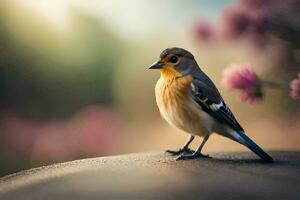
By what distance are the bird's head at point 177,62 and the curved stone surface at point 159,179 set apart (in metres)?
0.29

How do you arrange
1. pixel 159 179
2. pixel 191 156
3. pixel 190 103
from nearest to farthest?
pixel 159 179
pixel 191 156
pixel 190 103

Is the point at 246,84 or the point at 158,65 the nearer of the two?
the point at 158,65

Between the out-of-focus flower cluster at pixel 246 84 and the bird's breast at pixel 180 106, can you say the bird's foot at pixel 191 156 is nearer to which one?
the bird's breast at pixel 180 106

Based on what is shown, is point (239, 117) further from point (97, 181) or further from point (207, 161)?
point (97, 181)

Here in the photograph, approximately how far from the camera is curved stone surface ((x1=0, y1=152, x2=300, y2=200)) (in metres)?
1.86

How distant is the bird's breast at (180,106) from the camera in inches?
93.4

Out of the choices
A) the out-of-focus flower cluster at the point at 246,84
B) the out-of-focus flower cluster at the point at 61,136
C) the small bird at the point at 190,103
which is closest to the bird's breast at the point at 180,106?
the small bird at the point at 190,103

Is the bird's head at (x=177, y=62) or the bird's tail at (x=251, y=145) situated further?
the bird's head at (x=177, y=62)

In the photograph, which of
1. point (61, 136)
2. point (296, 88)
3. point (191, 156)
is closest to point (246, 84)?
point (296, 88)

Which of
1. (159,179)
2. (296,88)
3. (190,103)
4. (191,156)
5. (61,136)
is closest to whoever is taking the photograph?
(159,179)

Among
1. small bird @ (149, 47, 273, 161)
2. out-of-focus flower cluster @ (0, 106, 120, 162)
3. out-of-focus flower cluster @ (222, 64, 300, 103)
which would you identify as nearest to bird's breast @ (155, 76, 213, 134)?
small bird @ (149, 47, 273, 161)

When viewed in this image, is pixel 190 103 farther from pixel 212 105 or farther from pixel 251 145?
pixel 251 145

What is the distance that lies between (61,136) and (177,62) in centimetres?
132

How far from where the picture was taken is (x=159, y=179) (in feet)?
6.40
